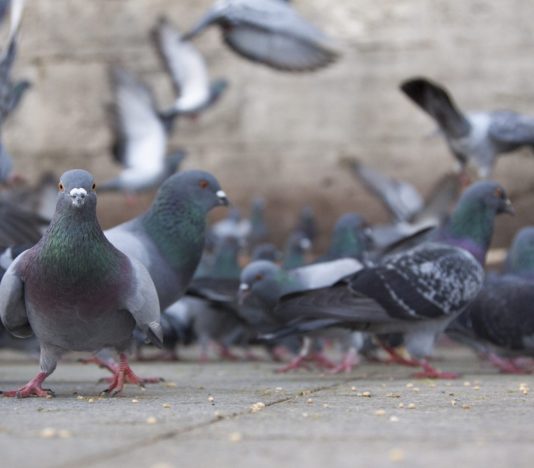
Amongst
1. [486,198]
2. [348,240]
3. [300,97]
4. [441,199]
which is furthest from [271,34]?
[300,97]

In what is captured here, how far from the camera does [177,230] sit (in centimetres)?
689

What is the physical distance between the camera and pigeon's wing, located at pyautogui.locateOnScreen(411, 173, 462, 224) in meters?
13.7

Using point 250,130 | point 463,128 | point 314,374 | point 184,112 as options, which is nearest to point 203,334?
point 314,374

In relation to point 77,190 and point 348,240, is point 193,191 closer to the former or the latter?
point 77,190

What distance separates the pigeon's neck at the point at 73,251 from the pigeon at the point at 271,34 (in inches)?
232

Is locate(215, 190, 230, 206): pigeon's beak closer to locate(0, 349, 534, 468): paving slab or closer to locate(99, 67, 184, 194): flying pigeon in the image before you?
locate(0, 349, 534, 468): paving slab

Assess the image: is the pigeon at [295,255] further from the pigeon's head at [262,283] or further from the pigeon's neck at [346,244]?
the pigeon's head at [262,283]

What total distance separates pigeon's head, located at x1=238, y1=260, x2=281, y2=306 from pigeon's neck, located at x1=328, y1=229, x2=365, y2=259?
1.04 metres

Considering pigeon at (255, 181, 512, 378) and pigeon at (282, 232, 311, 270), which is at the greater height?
pigeon at (282, 232, 311, 270)

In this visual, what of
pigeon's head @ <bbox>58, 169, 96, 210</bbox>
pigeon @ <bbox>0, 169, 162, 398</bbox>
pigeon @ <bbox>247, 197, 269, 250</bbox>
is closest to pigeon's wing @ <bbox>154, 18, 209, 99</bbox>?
pigeon @ <bbox>247, 197, 269, 250</bbox>

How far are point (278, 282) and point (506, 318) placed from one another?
1543 millimetres

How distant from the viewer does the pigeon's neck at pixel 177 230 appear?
22.3ft

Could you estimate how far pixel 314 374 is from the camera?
302 inches

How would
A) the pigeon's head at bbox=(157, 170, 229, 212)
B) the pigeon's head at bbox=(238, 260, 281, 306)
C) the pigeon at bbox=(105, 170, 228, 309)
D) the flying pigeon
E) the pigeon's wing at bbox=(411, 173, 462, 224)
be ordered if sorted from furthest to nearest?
1. the flying pigeon
2. the pigeon's wing at bbox=(411, 173, 462, 224)
3. the pigeon's head at bbox=(238, 260, 281, 306)
4. the pigeon's head at bbox=(157, 170, 229, 212)
5. the pigeon at bbox=(105, 170, 228, 309)
